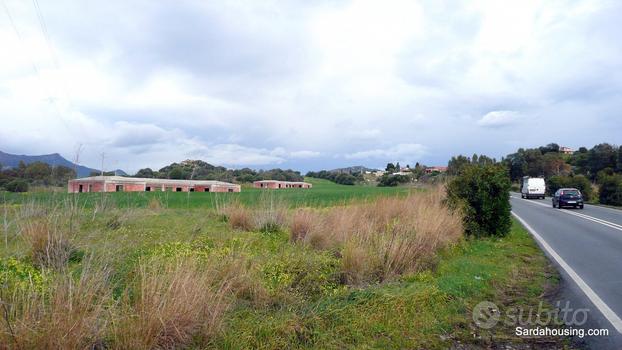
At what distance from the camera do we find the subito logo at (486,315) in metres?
5.67

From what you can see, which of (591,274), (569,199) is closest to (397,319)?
(591,274)

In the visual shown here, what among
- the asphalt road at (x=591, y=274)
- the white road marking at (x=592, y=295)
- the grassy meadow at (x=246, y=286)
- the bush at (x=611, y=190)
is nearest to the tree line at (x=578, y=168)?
the bush at (x=611, y=190)

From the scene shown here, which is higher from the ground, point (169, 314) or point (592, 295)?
point (169, 314)

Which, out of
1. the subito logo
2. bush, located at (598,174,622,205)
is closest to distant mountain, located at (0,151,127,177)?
the subito logo

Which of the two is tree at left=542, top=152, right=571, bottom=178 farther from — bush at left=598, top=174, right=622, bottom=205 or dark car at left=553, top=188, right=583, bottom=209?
dark car at left=553, top=188, right=583, bottom=209

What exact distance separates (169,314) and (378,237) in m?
5.25

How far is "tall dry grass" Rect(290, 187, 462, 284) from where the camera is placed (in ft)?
24.4

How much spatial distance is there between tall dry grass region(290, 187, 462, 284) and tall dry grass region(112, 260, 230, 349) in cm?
307

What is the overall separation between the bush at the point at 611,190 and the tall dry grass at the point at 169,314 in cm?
4751

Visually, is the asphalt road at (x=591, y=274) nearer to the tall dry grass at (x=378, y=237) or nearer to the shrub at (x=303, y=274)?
the tall dry grass at (x=378, y=237)

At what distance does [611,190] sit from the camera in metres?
43.7

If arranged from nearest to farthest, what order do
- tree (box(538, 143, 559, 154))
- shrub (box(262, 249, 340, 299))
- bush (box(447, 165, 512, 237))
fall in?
shrub (box(262, 249, 340, 299)) → bush (box(447, 165, 512, 237)) → tree (box(538, 143, 559, 154))

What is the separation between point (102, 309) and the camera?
413 cm

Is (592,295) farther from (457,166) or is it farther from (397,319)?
(457,166)
